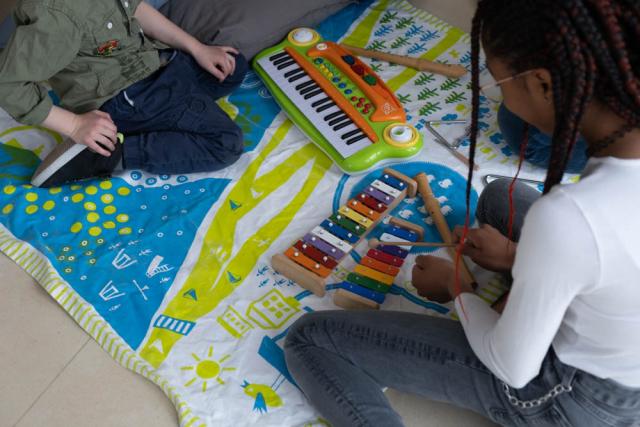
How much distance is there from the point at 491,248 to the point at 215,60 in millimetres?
918

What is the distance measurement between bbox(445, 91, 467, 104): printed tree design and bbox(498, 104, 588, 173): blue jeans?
17cm

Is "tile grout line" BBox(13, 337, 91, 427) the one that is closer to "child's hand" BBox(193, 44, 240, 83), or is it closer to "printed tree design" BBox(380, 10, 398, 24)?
"child's hand" BBox(193, 44, 240, 83)

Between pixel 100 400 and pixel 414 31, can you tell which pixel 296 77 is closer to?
pixel 414 31

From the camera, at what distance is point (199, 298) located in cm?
132

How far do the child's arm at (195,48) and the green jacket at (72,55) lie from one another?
0.07m

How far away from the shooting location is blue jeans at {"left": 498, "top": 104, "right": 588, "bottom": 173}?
4.80ft

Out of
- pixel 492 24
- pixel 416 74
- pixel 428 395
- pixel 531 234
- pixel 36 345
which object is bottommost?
pixel 36 345

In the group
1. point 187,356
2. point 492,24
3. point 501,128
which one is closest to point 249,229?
point 187,356

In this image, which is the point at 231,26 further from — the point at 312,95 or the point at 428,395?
the point at 428,395

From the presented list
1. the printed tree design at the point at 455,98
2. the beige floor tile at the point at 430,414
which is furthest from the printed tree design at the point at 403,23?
the beige floor tile at the point at 430,414

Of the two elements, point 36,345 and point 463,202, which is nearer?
point 36,345

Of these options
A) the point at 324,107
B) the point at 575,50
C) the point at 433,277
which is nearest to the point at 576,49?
the point at 575,50

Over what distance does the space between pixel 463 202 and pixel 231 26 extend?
0.83 m

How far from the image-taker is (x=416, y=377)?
101 centimetres
